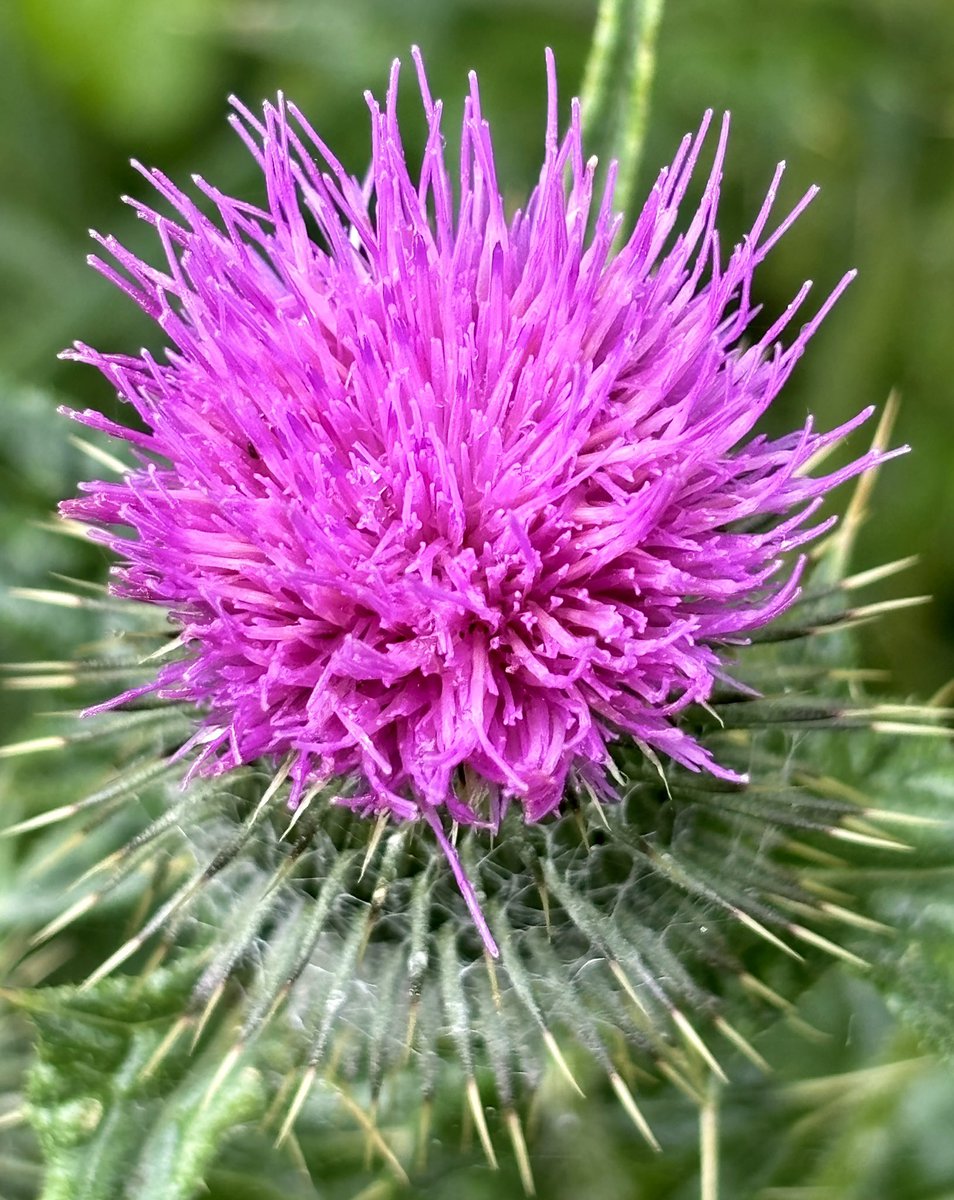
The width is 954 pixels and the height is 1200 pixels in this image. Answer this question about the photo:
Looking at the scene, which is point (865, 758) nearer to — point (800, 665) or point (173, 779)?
point (800, 665)

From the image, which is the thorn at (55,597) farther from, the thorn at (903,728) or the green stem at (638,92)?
the thorn at (903,728)

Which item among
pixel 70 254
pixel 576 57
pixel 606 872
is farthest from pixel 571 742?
pixel 70 254

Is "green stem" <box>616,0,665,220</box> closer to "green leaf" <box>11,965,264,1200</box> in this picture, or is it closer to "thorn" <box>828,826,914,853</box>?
"thorn" <box>828,826,914,853</box>

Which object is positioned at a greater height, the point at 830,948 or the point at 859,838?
the point at 859,838

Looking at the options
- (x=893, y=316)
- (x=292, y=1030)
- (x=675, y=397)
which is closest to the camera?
(x=675, y=397)

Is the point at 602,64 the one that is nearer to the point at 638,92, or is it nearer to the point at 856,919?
the point at 638,92

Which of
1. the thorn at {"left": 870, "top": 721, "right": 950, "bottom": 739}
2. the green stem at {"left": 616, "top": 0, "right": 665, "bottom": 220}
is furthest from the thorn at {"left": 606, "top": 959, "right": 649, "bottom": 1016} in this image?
the green stem at {"left": 616, "top": 0, "right": 665, "bottom": 220}

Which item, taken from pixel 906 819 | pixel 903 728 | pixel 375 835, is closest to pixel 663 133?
pixel 903 728
